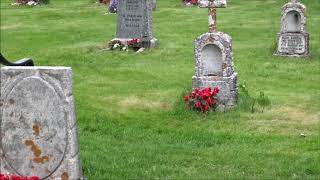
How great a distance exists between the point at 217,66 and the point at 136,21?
7.83m

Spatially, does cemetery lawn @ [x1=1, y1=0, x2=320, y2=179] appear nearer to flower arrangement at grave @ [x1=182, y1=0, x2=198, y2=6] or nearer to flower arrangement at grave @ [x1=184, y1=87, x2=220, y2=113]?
flower arrangement at grave @ [x1=184, y1=87, x2=220, y2=113]

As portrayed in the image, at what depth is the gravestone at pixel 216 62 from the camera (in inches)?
498

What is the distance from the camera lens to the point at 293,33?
19.0m

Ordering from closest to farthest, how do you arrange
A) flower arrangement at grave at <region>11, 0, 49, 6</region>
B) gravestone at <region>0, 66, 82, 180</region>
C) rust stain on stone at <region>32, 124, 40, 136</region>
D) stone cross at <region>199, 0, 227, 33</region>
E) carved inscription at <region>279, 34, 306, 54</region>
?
1. gravestone at <region>0, 66, 82, 180</region>
2. rust stain on stone at <region>32, 124, 40, 136</region>
3. stone cross at <region>199, 0, 227, 33</region>
4. carved inscription at <region>279, 34, 306, 54</region>
5. flower arrangement at grave at <region>11, 0, 49, 6</region>

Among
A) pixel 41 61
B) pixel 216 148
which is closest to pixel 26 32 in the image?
pixel 41 61

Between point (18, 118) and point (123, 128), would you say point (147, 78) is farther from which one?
point (18, 118)

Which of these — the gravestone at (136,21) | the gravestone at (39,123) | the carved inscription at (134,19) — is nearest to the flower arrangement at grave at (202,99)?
the gravestone at (39,123)

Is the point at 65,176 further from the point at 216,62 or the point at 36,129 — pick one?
the point at 216,62

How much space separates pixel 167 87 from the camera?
14.6 meters

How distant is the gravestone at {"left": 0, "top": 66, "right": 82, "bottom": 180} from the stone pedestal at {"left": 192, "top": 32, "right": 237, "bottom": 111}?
5766 mm

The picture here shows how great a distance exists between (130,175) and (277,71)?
9028mm

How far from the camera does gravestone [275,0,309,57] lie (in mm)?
18625

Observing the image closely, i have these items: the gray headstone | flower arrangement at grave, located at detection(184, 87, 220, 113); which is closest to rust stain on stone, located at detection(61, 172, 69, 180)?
flower arrangement at grave, located at detection(184, 87, 220, 113)

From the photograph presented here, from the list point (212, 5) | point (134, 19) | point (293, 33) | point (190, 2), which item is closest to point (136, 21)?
point (134, 19)
